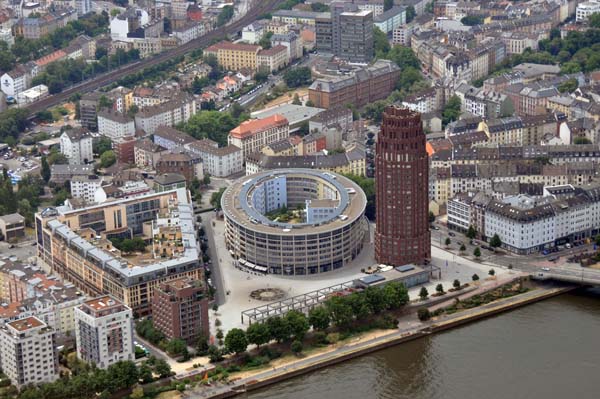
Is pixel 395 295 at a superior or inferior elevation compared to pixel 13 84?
superior

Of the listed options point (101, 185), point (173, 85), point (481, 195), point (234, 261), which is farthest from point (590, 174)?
point (173, 85)

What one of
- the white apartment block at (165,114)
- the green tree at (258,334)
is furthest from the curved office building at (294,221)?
the white apartment block at (165,114)

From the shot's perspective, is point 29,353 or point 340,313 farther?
point 340,313

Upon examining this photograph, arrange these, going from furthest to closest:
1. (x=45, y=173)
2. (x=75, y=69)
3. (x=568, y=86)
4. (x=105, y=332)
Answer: (x=75, y=69) → (x=568, y=86) → (x=45, y=173) → (x=105, y=332)

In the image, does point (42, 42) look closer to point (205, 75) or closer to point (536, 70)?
point (205, 75)

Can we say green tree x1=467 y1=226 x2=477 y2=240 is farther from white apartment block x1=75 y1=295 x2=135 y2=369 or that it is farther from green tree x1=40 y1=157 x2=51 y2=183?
green tree x1=40 y1=157 x2=51 y2=183

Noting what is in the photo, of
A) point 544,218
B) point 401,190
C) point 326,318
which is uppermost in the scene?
point 401,190

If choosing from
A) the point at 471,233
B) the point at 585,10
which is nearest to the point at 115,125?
the point at 471,233

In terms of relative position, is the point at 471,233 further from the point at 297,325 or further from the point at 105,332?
the point at 105,332
